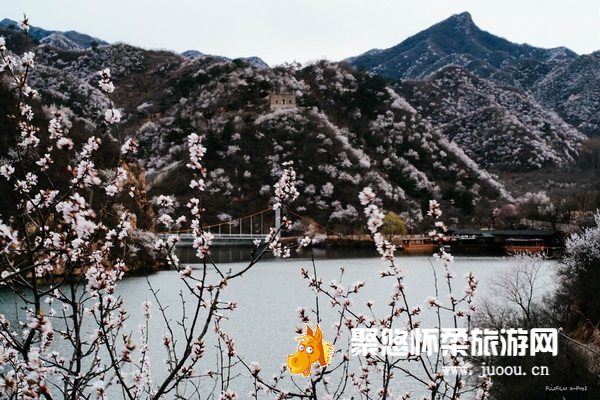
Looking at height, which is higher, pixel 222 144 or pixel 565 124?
pixel 565 124

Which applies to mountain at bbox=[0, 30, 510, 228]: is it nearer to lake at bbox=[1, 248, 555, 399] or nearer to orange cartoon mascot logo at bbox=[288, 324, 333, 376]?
lake at bbox=[1, 248, 555, 399]

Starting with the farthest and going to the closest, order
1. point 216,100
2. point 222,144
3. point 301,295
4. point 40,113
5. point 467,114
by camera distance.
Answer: point 467,114 < point 216,100 < point 222,144 < point 40,113 < point 301,295

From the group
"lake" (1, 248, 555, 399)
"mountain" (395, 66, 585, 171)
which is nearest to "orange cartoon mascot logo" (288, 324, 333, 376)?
"lake" (1, 248, 555, 399)

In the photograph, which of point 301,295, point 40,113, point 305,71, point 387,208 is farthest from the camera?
point 305,71

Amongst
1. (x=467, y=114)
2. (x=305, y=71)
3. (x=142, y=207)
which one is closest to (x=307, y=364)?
(x=142, y=207)

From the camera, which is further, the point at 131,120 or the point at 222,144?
the point at 131,120

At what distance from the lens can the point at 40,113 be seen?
1748 inches

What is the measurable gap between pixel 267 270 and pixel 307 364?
4478 cm

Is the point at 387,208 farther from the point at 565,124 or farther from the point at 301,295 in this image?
the point at 565,124

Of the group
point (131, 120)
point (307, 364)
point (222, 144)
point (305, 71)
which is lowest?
point (307, 364)

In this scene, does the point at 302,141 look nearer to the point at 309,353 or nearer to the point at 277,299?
the point at 277,299

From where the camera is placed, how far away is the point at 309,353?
4891 mm

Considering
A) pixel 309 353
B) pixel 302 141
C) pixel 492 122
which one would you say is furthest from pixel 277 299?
pixel 492 122

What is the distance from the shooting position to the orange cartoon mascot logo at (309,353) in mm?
4797
